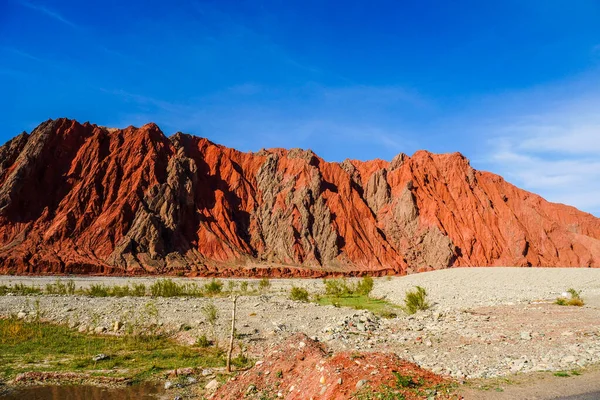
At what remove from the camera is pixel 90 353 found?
16.5 m

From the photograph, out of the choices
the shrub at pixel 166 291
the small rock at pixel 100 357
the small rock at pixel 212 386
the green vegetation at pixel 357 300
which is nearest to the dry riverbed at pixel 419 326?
the green vegetation at pixel 357 300

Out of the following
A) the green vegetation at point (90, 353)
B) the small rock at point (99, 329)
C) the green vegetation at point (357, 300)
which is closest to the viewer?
the green vegetation at point (90, 353)

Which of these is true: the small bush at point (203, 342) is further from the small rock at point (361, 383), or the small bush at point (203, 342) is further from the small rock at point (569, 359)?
the small rock at point (569, 359)

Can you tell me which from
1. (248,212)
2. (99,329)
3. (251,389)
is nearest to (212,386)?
(251,389)

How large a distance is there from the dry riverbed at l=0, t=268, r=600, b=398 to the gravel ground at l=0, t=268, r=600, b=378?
0.04 m

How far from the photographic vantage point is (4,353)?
16.2m

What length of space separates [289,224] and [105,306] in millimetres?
54534

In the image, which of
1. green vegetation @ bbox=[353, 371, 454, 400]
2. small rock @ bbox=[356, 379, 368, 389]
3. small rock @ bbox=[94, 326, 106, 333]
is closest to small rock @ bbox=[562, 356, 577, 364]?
green vegetation @ bbox=[353, 371, 454, 400]

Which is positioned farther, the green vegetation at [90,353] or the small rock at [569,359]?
the green vegetation at [90,353]

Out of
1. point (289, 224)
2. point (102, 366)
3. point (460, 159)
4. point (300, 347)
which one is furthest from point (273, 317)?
point (460, 159)

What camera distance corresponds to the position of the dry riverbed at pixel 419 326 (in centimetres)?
1170

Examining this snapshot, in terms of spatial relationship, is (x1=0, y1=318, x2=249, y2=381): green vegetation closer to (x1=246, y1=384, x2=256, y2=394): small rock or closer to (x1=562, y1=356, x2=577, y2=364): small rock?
(x1=246, y1=384, x2=256, y2=394): small rock

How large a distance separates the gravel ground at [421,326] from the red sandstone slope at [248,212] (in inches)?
1508

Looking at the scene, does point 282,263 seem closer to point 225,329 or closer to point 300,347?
point 225,329
